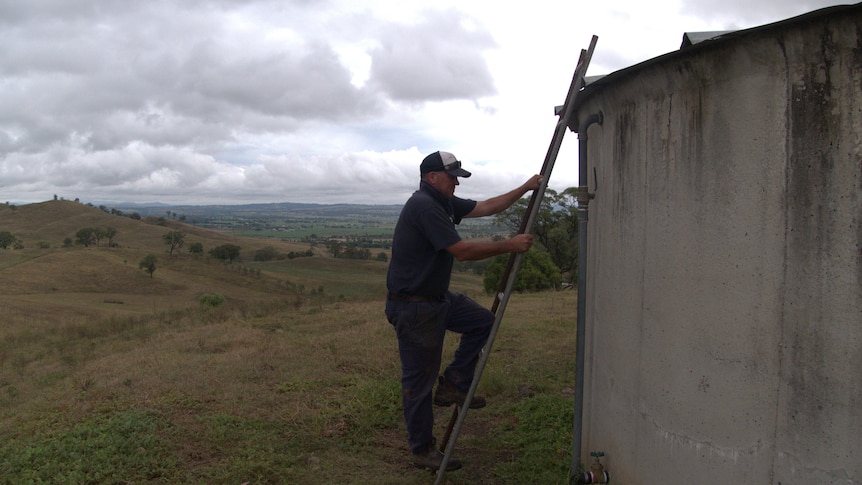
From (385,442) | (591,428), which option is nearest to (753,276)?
(591,428)

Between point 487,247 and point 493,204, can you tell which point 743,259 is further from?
point 493,204

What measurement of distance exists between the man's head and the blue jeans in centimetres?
80

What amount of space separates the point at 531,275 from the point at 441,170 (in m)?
19.5

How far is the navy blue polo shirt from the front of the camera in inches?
156

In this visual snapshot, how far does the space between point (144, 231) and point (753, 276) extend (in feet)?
318

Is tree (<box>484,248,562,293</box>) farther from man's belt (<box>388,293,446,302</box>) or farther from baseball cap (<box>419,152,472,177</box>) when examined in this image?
baseball cap (<box>419,152,472,177</box>)

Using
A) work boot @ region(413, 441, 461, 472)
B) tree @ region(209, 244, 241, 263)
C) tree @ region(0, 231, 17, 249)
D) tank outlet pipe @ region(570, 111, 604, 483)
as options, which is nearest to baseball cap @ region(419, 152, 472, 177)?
tank outlet pipe @ region(570, 111, 604, 483)

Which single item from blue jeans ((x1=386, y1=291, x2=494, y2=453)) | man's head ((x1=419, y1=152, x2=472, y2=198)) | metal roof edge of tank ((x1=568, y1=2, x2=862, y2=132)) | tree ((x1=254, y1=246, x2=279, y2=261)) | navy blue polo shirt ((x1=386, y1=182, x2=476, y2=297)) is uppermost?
metal roof edge of tank ((x1=568, y1=2, x2=862, y2=132))

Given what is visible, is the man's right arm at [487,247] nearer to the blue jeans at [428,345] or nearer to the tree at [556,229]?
the blue jeans at [428,345]

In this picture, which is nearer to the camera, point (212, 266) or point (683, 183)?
point (683, 183)

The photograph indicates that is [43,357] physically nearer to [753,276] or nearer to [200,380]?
[200,380]

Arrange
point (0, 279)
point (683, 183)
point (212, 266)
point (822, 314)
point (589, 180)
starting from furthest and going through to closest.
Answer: point (212, 266), point (0, 279), point (589, 180), point (683, 183), point (822, 314)

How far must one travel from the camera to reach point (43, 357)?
10.3 m

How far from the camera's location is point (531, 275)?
23.1 metres
